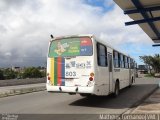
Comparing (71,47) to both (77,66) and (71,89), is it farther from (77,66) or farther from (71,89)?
(71,89)

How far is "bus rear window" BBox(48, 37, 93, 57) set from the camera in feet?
48.7

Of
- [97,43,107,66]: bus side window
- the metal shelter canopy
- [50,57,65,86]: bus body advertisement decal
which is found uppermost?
the metal shelter canopy

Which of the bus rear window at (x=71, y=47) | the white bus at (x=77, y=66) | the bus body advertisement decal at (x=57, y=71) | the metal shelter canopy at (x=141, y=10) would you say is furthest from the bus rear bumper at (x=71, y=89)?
the metal shelter canopy at (x=141, y=10)

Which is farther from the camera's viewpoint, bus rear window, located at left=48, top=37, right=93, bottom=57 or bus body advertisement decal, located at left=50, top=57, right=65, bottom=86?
bus body advertisement decal, located at left=50, top=57, right=65, bottom=86

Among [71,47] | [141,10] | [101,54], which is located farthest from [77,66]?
[141,10]

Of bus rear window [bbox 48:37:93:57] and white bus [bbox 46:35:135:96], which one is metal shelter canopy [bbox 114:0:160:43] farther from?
bus rear window [bbox 48:37:93:57]

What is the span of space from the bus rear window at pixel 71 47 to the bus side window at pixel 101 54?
26.8 inches

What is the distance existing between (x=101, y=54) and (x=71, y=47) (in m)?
1.53

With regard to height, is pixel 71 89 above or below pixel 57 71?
below

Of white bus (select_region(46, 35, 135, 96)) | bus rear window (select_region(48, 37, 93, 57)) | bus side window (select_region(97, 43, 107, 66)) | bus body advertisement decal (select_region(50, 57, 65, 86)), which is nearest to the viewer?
white bus (select_region(46, 35, 135, 96))

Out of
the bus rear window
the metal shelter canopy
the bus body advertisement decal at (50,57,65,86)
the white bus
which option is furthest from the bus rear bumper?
the metal shelter canopy

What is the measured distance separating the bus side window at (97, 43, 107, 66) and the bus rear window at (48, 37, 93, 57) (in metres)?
0.68

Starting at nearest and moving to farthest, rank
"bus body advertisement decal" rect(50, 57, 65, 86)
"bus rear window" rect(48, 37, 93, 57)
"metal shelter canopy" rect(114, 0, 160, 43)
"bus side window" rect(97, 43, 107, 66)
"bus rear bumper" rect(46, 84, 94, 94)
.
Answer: "metal shelter canopy" rect(114, 0, 160, 43), "bus rear bumper" rect(46, 84, 94, 94), "bus rear window" rect(48, 37, 93, 57), "bus body advertisement decal" rect(50, 57, 65, 86), "bus side window" rect(97, 43, 107, 66)

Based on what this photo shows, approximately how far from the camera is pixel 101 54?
52.0 ft
